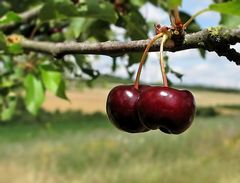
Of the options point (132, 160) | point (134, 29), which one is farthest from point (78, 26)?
→ point (132, 160)

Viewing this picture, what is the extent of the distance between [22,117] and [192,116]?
2171cm

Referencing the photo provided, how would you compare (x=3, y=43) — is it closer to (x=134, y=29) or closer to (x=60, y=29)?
(x=134, y=29)

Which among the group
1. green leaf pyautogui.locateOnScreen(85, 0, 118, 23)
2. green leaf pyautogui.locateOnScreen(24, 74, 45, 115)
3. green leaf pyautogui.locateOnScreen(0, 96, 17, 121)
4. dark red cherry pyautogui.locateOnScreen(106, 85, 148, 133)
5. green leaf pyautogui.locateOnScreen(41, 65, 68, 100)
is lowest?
green leaf pyautogui.locateOnScreen(0, 96, 17, 121)

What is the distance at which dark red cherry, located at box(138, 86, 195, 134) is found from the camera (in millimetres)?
1038

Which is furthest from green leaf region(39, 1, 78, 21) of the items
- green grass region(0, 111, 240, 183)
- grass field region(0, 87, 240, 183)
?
green grass region(0, 111, 240, 183)

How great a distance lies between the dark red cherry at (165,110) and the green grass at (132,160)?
23.1ft

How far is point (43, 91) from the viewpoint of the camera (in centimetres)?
210

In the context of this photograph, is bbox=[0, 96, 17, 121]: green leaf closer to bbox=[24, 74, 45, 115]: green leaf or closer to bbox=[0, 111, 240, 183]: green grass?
bbox=[24, 74, 45, 115]: green leaf

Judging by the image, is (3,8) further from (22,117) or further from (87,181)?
(22,117)

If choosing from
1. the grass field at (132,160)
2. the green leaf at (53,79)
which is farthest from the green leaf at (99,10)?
the grass field at (132,160)

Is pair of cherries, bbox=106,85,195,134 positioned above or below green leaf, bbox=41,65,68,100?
above

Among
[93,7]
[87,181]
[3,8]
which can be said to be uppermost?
[93,7]

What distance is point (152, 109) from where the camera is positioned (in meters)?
1.04

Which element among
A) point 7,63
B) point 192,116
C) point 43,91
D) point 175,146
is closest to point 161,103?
point 192,116
